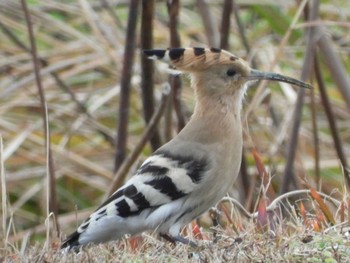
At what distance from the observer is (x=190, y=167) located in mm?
3613

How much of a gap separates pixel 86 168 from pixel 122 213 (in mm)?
2718

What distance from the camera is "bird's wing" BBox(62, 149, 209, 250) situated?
348 centimetres

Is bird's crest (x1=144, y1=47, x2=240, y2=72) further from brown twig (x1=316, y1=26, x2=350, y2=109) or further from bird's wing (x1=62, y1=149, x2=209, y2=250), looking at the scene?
brown twig (x1=316, y1=26, x2=350, y2=109)

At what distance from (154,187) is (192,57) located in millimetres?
534

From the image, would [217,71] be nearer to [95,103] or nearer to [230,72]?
[230,72]

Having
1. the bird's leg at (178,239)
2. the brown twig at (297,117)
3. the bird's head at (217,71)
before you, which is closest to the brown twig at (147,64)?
the bird's head at (217,71)

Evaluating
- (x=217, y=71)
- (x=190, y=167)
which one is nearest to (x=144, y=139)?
(x=217, y=71)

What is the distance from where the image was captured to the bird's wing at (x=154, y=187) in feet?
11.4

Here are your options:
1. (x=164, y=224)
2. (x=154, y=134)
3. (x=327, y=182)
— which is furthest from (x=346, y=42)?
(x=164, y=224)

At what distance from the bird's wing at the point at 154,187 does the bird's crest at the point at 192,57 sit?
13.6 inches

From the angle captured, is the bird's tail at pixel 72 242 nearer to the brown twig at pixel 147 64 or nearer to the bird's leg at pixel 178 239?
the bird's leg at pixel 178 239

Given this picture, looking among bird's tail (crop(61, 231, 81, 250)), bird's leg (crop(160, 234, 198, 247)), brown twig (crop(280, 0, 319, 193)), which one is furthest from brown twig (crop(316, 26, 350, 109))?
bird's tail (crop(61, 231, 81, 250))

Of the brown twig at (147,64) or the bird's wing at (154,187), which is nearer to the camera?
the bird's wing at (154,187)

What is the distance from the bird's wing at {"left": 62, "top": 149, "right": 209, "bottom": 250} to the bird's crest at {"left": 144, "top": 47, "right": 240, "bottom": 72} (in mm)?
345
